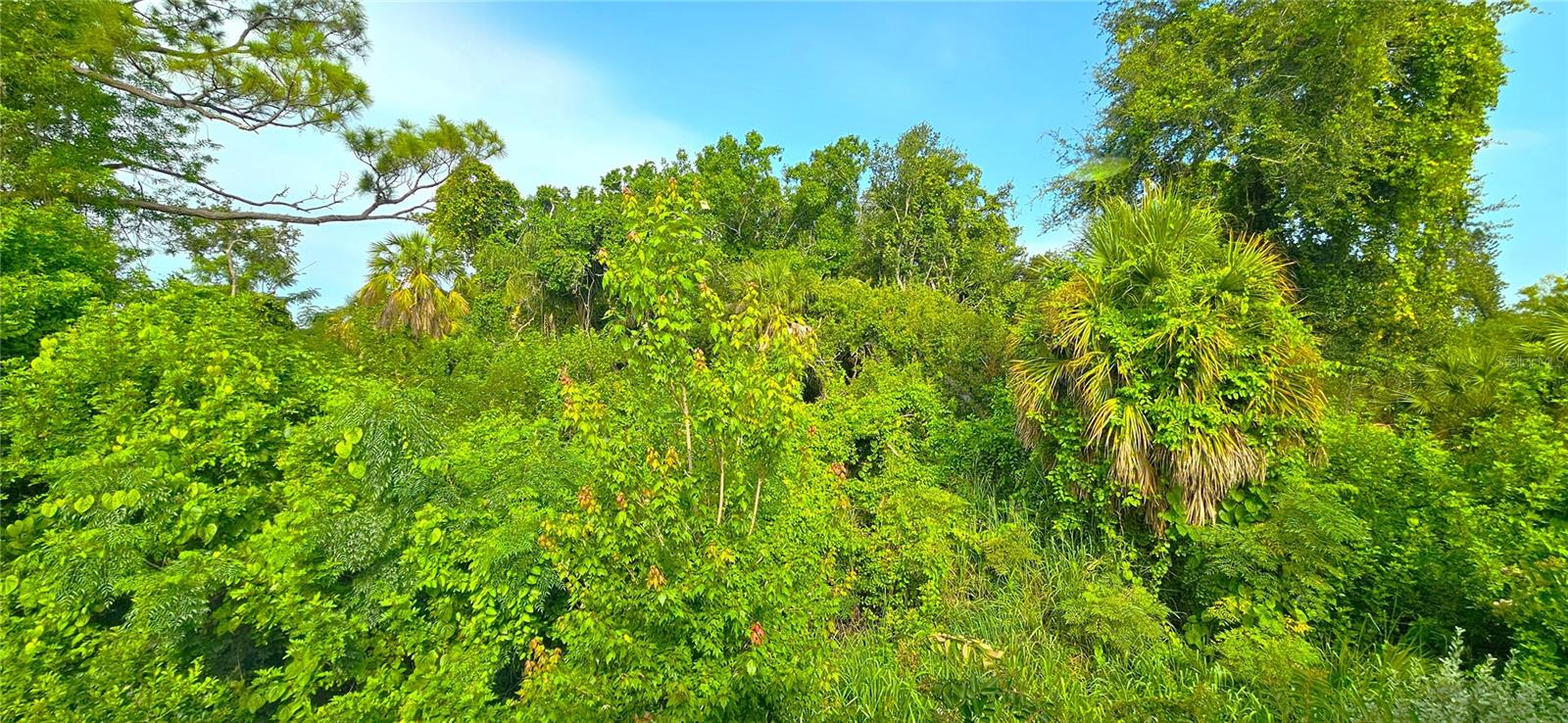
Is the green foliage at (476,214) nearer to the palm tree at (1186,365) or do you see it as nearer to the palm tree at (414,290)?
the palm tree at (414,290)

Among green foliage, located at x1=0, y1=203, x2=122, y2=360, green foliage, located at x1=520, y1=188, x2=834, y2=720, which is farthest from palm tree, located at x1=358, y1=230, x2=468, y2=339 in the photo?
green foliage, located at x1=520, y1=188, x2=834, y2=720

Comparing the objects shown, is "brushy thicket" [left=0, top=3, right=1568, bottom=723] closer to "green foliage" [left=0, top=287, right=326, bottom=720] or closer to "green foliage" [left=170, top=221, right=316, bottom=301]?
"green foliage" [left=0, top=287, right=326, bottom=720]

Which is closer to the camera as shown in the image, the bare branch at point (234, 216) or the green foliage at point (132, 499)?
the green foliage at point (132, 499)

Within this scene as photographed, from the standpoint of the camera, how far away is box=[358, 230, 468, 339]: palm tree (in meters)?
11.6

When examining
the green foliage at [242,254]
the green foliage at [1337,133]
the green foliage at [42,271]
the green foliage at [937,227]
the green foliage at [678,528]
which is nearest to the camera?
the green foliage at [678,528]

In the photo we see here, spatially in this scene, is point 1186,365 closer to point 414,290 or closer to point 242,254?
point 414,290

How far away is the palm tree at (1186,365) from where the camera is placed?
5055mm

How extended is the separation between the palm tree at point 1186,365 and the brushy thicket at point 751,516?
3 cm

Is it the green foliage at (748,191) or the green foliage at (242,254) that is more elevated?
the green foliage at (748,191)

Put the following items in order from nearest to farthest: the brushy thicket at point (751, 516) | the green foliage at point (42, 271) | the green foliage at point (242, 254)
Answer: the brushy thicket at point (751, 516)
the green foliage at point (42, 271)
the green foliage at point (242, 254)

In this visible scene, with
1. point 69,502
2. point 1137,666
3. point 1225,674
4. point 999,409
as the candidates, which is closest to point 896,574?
point 1137,666

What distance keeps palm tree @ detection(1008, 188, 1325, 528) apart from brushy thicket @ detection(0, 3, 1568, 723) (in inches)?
1.3

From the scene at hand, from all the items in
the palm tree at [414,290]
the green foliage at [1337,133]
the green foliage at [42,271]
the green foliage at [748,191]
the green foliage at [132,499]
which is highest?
the green foliage at [748,191]

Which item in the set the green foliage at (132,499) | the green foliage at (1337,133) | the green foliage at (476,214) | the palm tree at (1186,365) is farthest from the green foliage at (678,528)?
the green foliage at (476,214)
